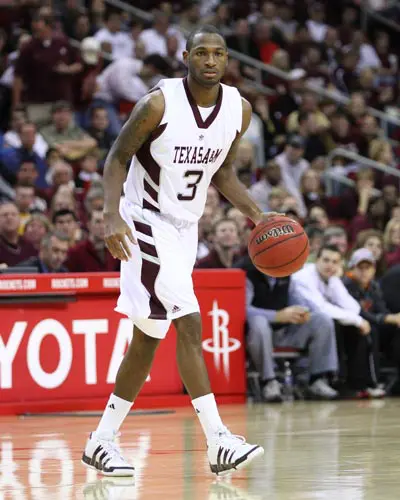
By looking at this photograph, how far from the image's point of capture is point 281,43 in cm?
2064

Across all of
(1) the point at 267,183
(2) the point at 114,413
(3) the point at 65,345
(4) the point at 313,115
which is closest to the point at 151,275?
(2) the point at 114,413

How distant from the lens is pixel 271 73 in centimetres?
1959

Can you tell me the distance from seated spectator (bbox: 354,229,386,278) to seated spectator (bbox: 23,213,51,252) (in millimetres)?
3326

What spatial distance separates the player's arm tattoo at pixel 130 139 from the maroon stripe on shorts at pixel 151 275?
21 cm

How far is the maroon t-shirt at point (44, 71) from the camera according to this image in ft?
52.9

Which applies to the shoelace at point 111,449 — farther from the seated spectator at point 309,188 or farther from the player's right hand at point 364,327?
the seated spectator at point 309,188

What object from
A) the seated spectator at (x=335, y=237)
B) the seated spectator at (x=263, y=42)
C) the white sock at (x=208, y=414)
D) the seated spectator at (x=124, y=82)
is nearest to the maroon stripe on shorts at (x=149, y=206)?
the white sock at (x=208, y=414)

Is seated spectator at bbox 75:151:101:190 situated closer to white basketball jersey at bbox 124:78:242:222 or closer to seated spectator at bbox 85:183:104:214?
seated spectator at bbox 85:183:104:214

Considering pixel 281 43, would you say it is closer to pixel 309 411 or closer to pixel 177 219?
pixel 309 411

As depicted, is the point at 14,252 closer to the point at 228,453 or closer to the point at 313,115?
the point at 228,453

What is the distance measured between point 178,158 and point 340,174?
1150cm

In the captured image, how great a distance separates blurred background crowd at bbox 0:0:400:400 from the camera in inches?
484

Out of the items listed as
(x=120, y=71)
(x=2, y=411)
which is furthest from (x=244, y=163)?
(x=2, y=411)

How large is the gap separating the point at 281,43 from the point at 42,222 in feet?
31.1
